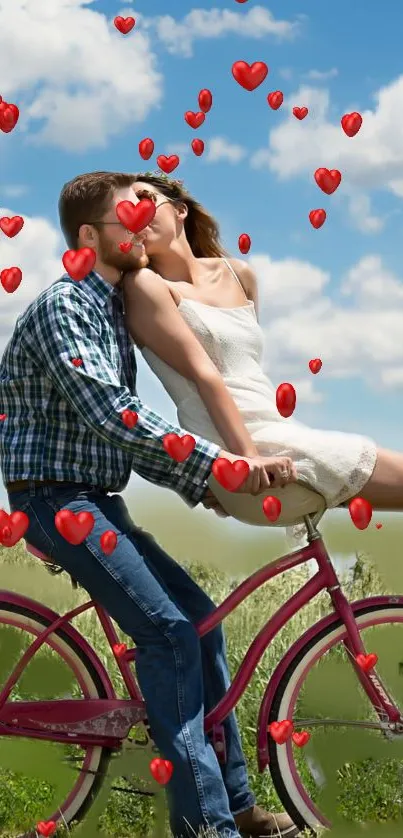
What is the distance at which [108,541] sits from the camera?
148 inches

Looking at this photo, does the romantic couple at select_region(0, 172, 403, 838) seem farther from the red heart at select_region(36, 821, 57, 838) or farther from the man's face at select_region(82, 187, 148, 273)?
the red heart at select_region(36, 821, 57, 838)

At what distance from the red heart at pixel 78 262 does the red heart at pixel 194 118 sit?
3.78 ft

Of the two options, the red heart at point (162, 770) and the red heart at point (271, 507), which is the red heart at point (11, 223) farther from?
the red heart at point (162, 770)

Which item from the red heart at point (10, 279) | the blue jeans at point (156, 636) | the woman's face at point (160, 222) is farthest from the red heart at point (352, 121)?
the blue jeans at point (156, 636)

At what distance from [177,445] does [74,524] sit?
45 centimetres

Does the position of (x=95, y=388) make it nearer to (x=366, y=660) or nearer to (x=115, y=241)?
A: (x=115, y=241)

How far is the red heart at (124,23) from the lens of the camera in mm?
4781

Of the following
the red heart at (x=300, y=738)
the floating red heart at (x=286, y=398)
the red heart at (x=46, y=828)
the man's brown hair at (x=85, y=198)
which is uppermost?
the man's brown hair at (x=85, y=198)

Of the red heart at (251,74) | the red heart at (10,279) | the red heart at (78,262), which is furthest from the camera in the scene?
the red heart at (251,74)

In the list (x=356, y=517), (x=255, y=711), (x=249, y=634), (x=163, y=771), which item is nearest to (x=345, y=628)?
(x=356, y=517)

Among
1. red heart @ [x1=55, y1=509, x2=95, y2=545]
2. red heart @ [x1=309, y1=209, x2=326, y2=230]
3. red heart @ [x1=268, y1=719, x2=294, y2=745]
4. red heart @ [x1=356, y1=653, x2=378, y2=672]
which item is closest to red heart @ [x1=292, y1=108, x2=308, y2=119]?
red heart @ [x1=309, y1=209, x2=326, y2=230]

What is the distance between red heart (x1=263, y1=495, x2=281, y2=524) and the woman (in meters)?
0.04

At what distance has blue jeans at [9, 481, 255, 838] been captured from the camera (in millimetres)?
3811

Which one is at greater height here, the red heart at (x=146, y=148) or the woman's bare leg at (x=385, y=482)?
the red heart at (x=146, y=148)
